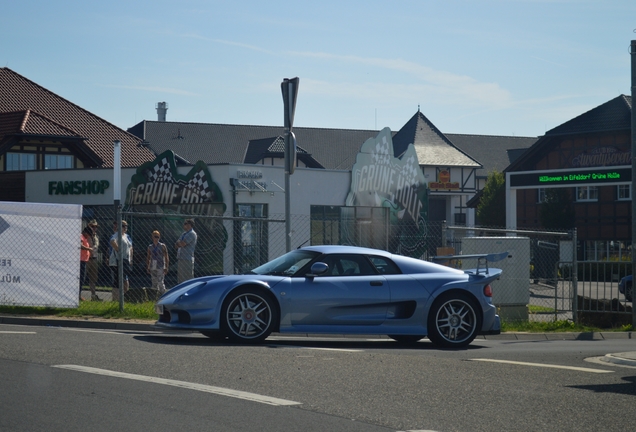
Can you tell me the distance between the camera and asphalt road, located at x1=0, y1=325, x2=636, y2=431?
19.4ft

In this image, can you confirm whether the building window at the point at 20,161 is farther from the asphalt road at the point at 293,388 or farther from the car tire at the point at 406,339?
the asphalt road at the point at 293,388

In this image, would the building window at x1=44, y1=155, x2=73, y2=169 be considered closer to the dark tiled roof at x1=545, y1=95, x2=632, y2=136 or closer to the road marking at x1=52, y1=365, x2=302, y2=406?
the dark tiled roof at x1=545, y1=95, x2=632, y2=136

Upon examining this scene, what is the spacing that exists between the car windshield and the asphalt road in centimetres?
117

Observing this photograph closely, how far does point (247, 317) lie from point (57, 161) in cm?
3089

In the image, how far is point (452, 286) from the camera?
37.8ft

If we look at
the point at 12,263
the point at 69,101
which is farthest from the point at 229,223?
the point at 69,101

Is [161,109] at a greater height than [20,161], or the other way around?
[161,109]

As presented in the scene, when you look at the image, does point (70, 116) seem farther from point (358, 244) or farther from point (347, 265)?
point (347, 265)

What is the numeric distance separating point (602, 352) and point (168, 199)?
20.3 metres

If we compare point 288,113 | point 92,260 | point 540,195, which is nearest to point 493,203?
point 540,195

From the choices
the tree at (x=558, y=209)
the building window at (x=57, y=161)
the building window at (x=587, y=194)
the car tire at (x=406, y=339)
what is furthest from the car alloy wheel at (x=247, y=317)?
the building window at (x=587, y=194)

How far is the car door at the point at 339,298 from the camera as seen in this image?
36.3 ft

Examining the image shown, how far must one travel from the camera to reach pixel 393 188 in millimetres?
35125

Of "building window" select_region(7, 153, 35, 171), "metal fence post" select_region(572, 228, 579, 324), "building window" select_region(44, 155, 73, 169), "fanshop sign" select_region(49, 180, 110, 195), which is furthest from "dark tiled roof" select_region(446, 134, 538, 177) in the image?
"metal fence post" select_region(572, 228, 579, 324)
